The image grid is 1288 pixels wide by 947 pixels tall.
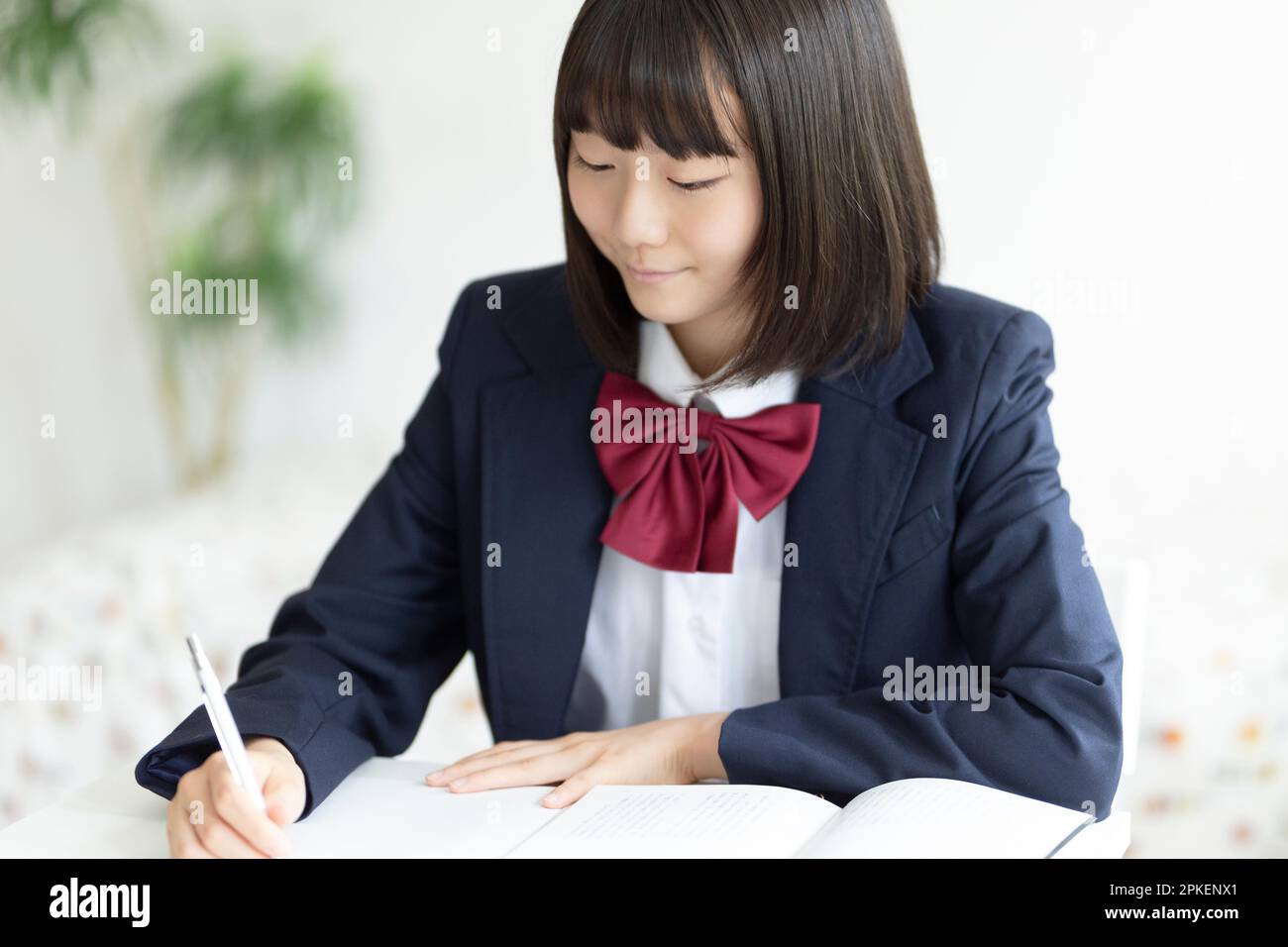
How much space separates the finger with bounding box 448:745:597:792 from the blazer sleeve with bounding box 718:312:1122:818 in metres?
0.13

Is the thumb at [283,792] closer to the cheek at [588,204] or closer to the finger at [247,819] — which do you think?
the finger at [247,819]

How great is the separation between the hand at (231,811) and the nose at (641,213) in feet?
1.77

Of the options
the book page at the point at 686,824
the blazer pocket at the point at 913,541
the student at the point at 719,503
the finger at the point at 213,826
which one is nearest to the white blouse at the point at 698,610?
the student at the point at 719,503

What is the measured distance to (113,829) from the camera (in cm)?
109

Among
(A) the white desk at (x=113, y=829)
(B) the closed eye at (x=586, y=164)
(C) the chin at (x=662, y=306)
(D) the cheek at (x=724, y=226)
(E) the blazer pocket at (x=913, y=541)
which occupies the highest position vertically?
(B) the closed eye at (x=586, y=164)

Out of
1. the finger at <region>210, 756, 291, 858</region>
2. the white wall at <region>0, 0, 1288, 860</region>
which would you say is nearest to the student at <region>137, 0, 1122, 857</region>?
the finger at <region>210, 756, 291, 858</region>

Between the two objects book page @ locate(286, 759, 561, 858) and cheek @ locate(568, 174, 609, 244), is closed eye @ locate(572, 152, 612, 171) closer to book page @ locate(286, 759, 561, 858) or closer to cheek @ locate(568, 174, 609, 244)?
cheek @ locate(568, 174, 609, 244)

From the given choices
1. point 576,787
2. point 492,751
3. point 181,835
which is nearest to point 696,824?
point 576,787

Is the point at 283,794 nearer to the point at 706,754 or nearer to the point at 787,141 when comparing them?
the point at 706,754

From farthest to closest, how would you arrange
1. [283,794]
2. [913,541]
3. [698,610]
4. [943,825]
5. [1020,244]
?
1. [1020,244]
2. [698,610]
3. [913,541]
4. [283,794]
5. [943,825]

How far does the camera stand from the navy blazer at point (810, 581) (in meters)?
1.16

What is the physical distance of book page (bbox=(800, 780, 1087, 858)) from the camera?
942 mm

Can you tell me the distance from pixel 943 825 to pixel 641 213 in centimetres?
57

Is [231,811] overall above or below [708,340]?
below
